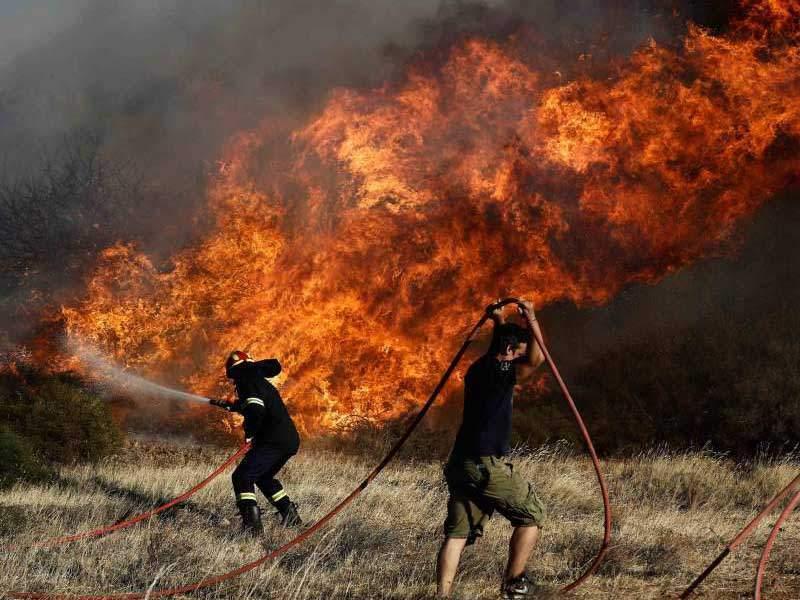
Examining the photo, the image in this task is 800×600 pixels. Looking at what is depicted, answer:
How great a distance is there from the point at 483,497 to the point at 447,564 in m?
0.45

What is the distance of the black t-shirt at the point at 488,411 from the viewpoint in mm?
4906

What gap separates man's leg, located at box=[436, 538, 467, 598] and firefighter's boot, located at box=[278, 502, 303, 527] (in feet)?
8.65

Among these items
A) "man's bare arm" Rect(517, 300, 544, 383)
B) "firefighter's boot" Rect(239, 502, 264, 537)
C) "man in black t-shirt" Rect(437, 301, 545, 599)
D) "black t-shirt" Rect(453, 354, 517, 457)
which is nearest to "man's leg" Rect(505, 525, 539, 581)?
"man in black t-shirt" Rect(437, 301, 545, 599)

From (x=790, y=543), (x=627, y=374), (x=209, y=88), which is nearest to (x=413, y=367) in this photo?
(x=627, y=374)

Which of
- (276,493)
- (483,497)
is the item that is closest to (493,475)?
(483,497)

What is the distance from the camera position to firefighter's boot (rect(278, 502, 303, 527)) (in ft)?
23.6

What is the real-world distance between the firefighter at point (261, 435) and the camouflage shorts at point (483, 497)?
2681 mm

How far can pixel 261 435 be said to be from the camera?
7.32 m

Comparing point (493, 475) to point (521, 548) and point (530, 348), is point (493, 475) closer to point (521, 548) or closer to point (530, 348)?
point (521, 548)

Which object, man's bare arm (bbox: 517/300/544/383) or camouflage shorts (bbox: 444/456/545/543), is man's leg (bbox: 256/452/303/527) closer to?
camouflage shorts (bbox: 444/456/545/543)

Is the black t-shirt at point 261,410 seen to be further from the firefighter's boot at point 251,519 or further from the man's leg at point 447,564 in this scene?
the man's leg at point 447,564

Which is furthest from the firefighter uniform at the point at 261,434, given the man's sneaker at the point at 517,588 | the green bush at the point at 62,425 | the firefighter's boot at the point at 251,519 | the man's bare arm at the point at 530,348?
the green bush at the point at 62,425

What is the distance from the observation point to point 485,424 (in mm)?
4918

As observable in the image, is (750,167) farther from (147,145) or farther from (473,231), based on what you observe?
(147,145)
